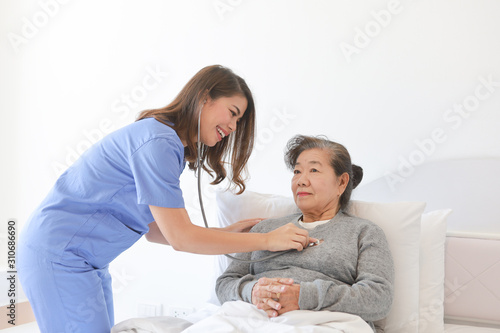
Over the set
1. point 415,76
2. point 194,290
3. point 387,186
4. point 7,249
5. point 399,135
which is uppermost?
point 415,76

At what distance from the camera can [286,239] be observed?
4.63ft

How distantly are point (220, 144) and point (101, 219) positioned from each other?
1.59ft

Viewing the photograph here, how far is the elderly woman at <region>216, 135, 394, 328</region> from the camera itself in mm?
1348

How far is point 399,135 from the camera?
1.99 meters

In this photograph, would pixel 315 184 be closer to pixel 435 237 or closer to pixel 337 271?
pixel 337 271

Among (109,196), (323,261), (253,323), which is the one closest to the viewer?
(253,323)

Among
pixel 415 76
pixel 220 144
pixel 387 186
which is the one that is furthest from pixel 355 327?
pixel 415 76

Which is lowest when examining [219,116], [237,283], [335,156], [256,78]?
[237,283]

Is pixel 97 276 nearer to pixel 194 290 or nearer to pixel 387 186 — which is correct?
pixel 194 290

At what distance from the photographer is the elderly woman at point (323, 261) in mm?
1348

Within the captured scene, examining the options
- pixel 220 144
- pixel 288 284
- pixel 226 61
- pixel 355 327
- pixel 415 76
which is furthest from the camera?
pixel 226 61

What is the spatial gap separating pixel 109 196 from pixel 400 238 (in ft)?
3.26

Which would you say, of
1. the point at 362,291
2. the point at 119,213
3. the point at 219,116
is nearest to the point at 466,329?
the point at 362,291

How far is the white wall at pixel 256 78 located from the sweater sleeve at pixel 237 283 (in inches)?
24.4
